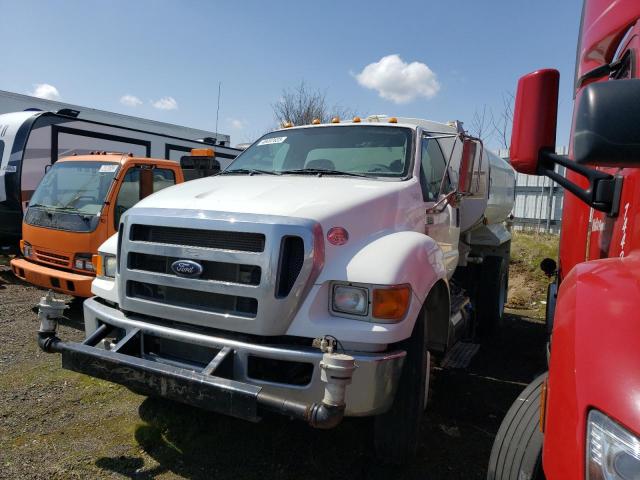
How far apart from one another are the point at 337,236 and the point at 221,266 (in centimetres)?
70

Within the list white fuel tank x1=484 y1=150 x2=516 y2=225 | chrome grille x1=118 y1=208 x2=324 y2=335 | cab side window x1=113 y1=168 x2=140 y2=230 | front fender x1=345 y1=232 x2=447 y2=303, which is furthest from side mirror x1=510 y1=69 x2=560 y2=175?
cab side window x1=113 y1=168 x2=140 y2=230

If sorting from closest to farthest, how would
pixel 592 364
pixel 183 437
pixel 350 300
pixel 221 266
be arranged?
1. pixel 592 364
2. pixel 350 300
3. pixel 221 266
4. pixel 183 437

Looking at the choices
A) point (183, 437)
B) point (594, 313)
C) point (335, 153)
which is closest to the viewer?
point (594, 313)

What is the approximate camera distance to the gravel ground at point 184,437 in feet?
9.87

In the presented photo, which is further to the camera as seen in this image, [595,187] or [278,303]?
[278,303]

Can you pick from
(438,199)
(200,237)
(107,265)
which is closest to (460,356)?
(438,199)

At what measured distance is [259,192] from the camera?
3.21 m

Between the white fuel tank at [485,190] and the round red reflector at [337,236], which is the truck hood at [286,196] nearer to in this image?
the round red reflector at [337,236]

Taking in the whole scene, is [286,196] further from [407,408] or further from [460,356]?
[460,356]

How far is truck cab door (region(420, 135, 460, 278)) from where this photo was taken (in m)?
3.88

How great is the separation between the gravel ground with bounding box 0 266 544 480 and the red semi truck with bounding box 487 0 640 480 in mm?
1146

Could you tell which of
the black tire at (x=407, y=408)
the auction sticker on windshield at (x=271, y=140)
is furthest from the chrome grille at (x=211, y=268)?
the auction sticker on windshield at (x=271, y=140)

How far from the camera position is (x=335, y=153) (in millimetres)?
4129

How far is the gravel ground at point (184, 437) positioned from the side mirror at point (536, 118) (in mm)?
2066
